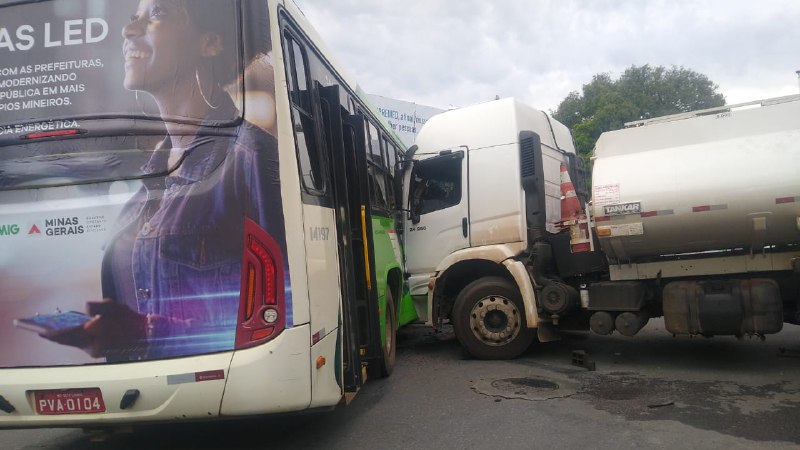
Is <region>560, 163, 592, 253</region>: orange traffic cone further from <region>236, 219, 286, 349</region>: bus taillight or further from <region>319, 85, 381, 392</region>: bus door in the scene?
<region>236, 219, 286, 349</region>: bus taillight

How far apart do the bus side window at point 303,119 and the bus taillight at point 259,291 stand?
605mm

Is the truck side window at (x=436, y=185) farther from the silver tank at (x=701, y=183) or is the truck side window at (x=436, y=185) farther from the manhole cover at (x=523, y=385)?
the manhole cover at (x=523, y=385)

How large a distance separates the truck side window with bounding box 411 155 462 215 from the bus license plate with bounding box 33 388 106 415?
16.5ft

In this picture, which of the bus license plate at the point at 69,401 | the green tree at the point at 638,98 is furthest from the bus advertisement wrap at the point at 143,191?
the green tree at the point at 638,98

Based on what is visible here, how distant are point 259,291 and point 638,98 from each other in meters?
37.8

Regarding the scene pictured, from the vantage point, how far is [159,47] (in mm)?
3434

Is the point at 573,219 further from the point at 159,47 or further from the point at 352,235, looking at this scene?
the point at 159,47

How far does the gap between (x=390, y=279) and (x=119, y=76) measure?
12.4ft

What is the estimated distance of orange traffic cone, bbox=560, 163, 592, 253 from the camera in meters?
6.65

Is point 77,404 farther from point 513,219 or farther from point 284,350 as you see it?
point 513,219

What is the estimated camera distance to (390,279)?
6520 mm

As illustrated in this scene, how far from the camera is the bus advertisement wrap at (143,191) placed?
3.25 meters

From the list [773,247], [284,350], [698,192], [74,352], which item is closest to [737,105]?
[698,192]

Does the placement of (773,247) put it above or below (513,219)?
below
